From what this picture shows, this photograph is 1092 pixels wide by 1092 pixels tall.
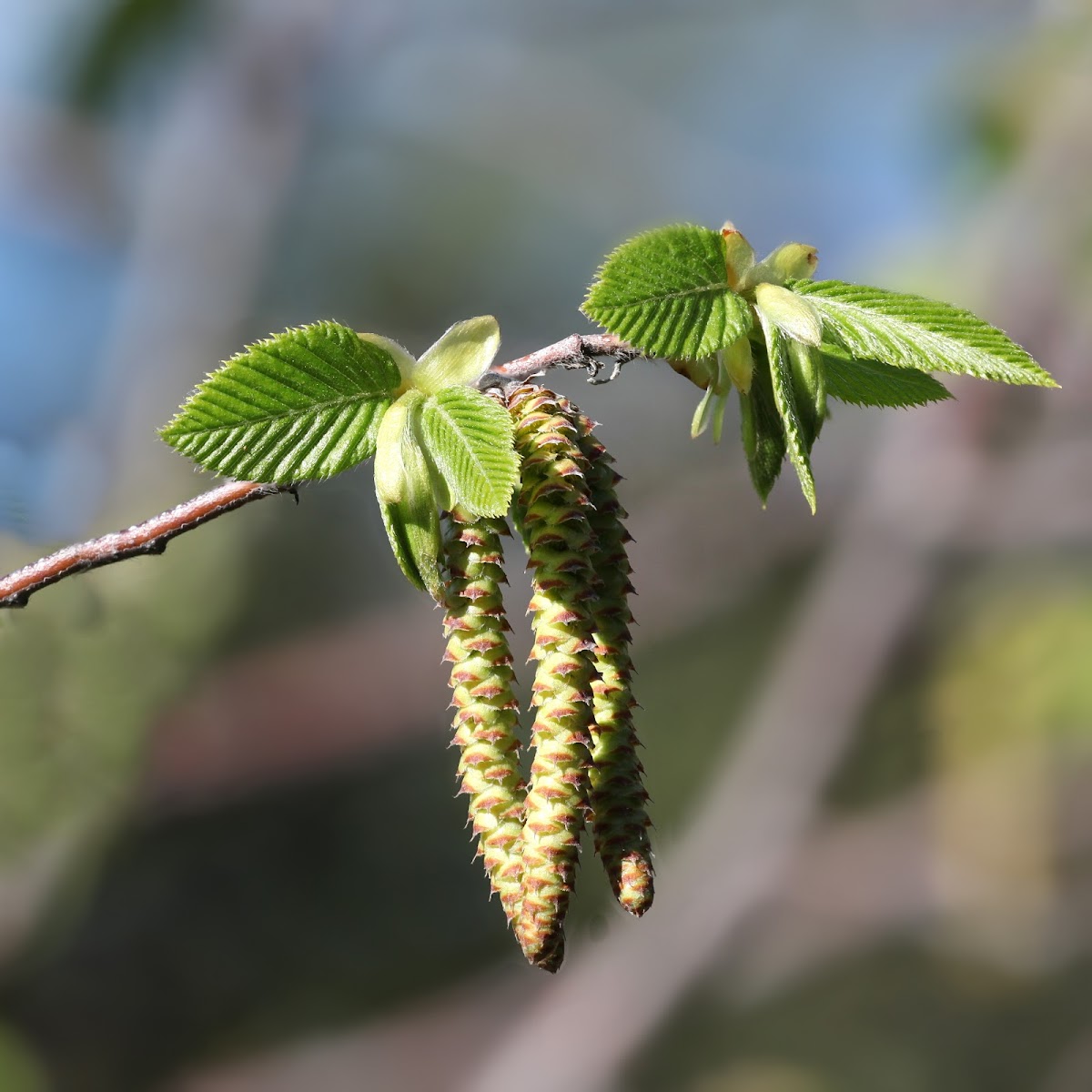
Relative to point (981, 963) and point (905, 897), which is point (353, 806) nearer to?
point (905, 897)

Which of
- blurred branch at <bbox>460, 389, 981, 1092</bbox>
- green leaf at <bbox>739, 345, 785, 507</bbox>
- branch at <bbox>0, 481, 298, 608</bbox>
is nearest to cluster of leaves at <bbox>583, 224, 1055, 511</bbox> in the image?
green leaf at <bbox>739, 345, 785, 507</bbox>

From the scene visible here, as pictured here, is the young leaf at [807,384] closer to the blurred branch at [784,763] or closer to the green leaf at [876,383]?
the green leaf at [876,383]

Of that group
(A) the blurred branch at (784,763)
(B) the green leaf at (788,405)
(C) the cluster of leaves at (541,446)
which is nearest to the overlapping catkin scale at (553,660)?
(C) the cluster of leaves at (541,446)

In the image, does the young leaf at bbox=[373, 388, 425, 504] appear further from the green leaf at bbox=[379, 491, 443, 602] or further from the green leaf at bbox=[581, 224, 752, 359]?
the green leaf at bbox=[581, 224, 752, 359]

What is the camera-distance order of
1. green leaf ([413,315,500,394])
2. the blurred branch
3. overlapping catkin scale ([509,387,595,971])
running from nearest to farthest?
overlapping catkin scale ([509,387,595,971]) < green leaf ([413,315,500,394]) < the blurred branch

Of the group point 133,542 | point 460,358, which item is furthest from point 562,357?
point 133,542

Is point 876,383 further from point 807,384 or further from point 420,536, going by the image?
point 420,536
